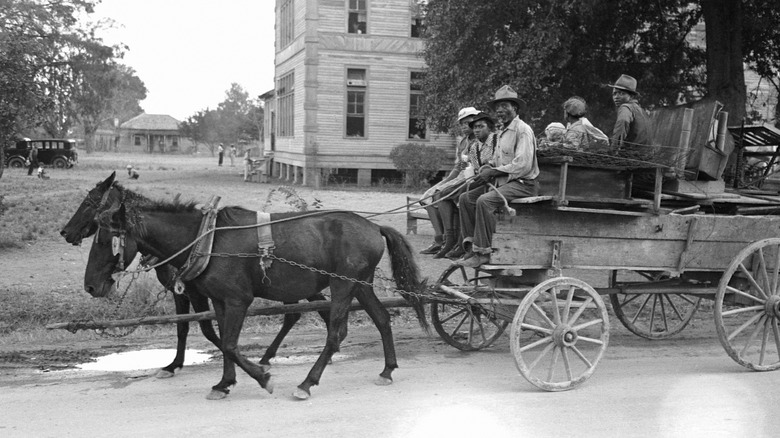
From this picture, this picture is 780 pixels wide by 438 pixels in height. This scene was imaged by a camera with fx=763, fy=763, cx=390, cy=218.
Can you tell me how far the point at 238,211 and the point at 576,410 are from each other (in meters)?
3.37

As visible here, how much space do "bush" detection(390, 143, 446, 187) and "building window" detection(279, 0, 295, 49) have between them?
7.79m

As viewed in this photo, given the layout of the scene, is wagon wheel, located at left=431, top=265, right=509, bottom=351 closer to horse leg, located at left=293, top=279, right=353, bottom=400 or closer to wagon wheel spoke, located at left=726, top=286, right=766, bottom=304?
horse leg, located at left=293, top=279, right=353, bottom=400

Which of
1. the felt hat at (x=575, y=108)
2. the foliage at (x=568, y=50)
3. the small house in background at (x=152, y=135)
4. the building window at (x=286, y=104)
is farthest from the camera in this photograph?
the small house in background at (x=152, y=135)

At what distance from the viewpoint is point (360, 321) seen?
386 inches

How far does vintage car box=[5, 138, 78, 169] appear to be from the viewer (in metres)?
45.3

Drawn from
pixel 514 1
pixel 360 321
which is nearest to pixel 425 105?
pixel 514 1

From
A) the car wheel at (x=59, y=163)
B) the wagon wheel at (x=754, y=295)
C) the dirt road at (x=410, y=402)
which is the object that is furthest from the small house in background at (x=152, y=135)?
the wagon wheel at (x=754, y=295)

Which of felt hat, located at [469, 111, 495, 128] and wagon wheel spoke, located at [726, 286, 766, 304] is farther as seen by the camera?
felt hat, located at [469, 111, 495, 128]

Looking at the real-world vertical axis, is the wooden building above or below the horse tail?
above

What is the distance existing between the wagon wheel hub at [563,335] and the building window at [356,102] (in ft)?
78.2

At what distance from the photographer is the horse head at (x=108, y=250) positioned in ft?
20.8

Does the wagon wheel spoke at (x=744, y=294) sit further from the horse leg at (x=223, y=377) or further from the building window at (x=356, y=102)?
the building window at (x=356, y=102)

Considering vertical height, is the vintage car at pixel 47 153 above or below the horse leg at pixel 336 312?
below

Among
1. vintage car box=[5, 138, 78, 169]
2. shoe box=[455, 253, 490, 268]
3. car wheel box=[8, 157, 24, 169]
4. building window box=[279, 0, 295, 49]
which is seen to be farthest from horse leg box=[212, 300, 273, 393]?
car wheel box=[8, 157, 24, 169]
